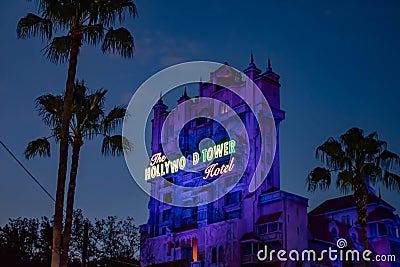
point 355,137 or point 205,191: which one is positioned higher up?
point 205,191

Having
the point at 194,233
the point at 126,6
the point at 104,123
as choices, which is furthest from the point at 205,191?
the point at 126,6

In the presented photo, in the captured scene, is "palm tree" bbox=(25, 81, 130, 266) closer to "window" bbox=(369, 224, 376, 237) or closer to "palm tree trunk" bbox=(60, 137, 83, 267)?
"palm tree trunk" bbox=(60, 137, 83, 267)

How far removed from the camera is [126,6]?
70.3 feet

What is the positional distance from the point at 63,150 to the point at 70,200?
321cm

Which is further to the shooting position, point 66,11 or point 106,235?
point 106,235

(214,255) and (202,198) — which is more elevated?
(202,198)

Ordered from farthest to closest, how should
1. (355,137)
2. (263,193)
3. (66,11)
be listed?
(263,193) < (355,137) < (66,11)

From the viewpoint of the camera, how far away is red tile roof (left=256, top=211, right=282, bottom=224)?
5650 centimetres

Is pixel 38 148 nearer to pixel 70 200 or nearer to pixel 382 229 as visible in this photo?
pixel 70 200

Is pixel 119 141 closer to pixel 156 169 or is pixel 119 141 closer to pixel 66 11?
pixel 66 11

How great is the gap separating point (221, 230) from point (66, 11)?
4251cm

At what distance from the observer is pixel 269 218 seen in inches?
2251

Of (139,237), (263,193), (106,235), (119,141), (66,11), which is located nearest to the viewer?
(66,11)

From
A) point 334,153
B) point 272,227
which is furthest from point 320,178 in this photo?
point 272,227
